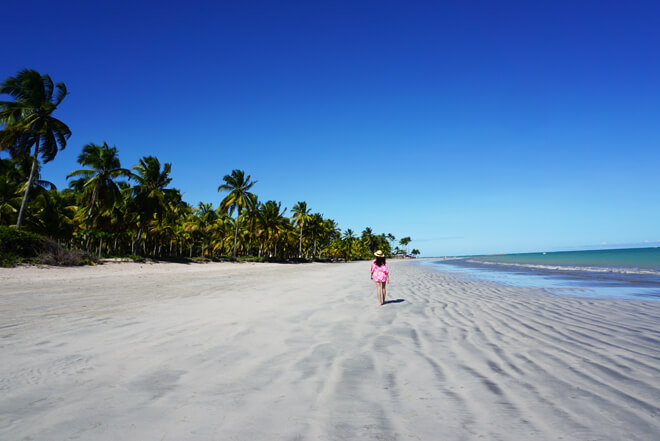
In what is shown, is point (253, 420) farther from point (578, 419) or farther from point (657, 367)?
point (657, 367)

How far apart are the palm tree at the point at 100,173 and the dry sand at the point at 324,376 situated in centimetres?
2640

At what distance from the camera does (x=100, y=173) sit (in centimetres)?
2888

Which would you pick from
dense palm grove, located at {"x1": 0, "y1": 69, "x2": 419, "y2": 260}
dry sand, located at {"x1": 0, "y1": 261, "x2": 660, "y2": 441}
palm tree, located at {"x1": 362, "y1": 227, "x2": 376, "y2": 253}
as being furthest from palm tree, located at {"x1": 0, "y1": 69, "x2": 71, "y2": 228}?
palm tree, located at {"x1": 362, "y1": 227, "x2": 376, "y2": 253}

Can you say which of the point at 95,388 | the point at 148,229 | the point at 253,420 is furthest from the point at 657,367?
the point at 148,229

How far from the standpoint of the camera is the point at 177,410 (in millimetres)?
2551

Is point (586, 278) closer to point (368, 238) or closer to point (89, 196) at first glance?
point (89, 196)

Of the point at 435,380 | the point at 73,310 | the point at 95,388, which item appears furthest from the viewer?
the point at 73,310

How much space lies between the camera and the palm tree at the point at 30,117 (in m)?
21.5

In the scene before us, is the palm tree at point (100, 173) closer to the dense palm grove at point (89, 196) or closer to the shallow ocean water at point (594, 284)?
the dense palm grove at point (89, 196)

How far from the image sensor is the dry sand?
232 centimetres

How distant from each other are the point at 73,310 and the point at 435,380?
745cm

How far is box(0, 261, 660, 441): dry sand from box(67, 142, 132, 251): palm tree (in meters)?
26.4

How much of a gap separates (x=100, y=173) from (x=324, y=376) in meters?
33.6

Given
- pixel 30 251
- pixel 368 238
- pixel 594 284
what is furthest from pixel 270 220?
pixel 368 238
